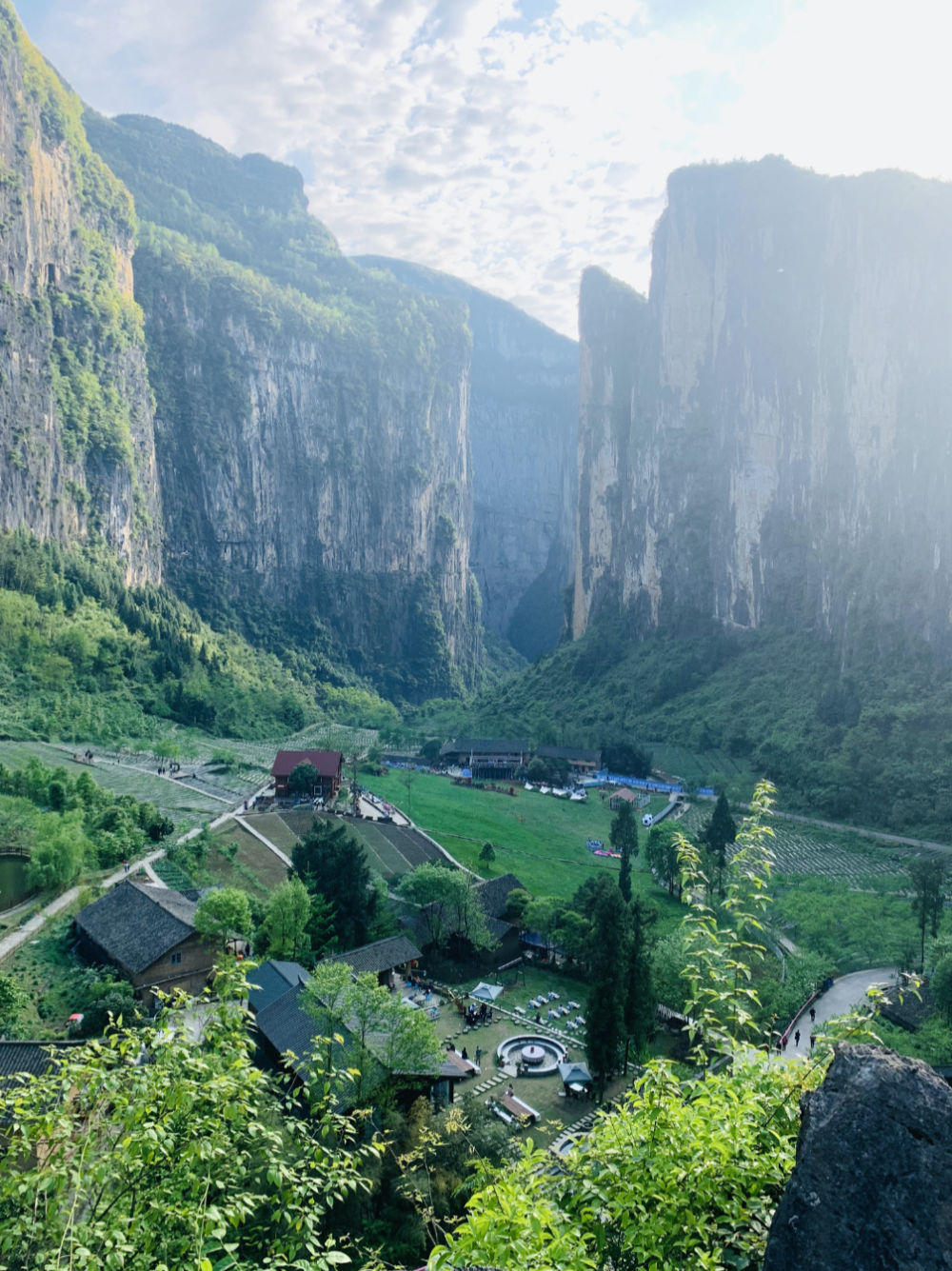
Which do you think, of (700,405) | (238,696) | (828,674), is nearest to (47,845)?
(238,696)

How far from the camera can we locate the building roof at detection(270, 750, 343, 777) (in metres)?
51.1

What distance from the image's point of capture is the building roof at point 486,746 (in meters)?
68.6

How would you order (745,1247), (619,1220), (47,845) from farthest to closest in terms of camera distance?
1. (47,845)
2. (619,1220)
3. (745,1247)

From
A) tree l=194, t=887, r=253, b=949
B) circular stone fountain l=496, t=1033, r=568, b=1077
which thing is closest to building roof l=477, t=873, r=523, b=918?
circular stone fountain l=496, t=1033, r=568, b=1077

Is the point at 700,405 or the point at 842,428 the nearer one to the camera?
the point at 842,428

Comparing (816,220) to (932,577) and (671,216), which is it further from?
(932,577)

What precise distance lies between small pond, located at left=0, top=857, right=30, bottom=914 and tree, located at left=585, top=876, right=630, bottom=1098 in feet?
62.6

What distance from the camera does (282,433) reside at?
11225cm

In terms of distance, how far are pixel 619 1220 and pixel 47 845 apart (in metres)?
28.9

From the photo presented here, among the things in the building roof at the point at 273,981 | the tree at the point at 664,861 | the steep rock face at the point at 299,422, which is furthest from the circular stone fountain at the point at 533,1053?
the steep rock face at the point at 299,422

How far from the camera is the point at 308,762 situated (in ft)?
169

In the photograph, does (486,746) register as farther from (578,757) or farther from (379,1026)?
(379,1026)

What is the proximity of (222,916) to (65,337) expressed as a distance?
6573 centimetres

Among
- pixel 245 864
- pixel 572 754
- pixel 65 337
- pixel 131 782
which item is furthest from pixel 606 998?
pixel 65 337
